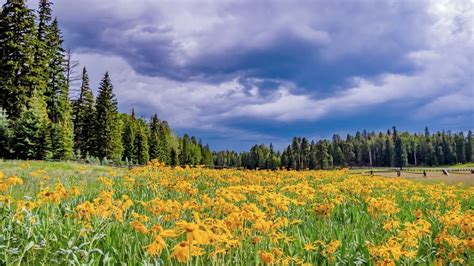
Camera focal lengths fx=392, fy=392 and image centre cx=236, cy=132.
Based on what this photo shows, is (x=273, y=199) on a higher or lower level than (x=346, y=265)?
higher

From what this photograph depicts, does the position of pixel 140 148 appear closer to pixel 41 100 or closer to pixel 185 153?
pixel 41 100

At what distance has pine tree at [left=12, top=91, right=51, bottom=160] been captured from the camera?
34.5 m

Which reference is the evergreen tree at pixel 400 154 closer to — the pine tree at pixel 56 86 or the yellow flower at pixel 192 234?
the pine tree at pixel 56 86


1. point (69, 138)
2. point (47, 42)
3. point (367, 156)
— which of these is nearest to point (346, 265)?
point (69, 138)

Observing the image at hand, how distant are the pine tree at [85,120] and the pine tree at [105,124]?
0.89 meters

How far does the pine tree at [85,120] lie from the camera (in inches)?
2047

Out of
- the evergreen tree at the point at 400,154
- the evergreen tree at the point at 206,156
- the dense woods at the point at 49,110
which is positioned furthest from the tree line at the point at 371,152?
the dense woods at the point at 49,110

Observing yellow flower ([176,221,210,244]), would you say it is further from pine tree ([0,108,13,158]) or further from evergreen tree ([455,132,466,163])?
evergreen tree ([455,132,466,163])

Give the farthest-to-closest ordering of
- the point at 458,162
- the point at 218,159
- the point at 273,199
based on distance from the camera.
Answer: the point at 218,159 < the point at 458,162 < the point at 273,199

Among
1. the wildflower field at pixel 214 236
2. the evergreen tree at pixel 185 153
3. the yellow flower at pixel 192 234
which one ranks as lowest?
the wildflower field at pixel 214 236

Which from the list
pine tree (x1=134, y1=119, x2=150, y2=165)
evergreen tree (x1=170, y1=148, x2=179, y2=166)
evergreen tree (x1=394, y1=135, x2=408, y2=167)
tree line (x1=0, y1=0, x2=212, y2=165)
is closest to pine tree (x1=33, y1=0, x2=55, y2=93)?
tree line (x1=0, y1=0, x2=212, y2=165)

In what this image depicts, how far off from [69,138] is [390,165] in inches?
4819

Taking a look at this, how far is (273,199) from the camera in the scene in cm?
467

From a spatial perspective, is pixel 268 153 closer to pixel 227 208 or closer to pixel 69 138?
pixel 69 138
